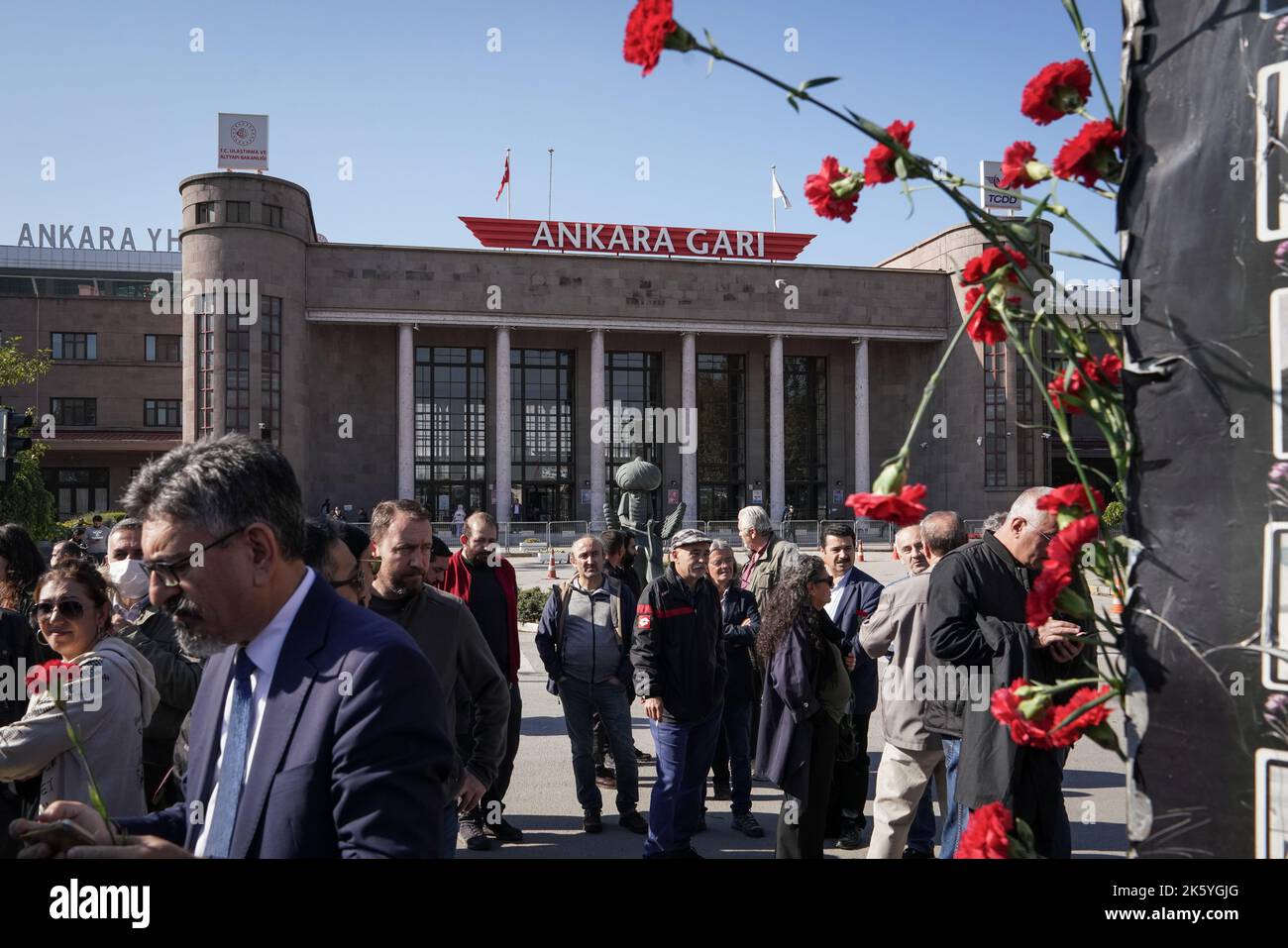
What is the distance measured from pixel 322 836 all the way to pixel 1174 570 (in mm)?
1614

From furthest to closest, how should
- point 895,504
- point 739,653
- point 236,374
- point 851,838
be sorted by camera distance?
1. point 236,374
2. point 739,653
3. point 851,838
4. point 895,504

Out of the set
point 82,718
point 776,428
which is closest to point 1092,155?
point 82,718

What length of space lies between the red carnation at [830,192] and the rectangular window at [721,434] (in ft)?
161

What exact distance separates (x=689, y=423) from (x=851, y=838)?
1641 inches

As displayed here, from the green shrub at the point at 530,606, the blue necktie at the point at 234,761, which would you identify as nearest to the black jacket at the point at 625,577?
the blue necktie at the point at 234,761

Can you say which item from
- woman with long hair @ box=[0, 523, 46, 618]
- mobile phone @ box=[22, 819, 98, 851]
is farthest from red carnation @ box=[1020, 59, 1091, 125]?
woman with long hair @ box=[0, 523, 46, 618]

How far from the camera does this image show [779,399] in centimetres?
4872

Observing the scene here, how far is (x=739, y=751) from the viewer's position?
22.4 ft

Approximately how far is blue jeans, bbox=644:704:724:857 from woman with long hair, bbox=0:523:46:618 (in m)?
3.69

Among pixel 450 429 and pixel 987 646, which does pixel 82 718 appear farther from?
pixel 450 429

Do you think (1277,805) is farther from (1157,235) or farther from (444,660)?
(444,660)

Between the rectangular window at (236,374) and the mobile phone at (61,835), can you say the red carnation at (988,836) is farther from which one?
the rectangular window at (236,374)

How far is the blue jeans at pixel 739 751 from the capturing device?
6.67 meters
